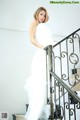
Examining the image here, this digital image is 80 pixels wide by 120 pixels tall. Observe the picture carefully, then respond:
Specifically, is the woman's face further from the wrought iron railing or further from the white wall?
the white wall

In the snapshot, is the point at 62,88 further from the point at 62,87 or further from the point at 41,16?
the point at 41,16

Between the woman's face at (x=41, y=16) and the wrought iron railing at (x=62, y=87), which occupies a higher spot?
the woman's face at (x=41, y=16)

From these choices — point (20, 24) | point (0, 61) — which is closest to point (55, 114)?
point (0, 61)

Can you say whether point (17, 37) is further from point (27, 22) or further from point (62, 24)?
point (62, 24)

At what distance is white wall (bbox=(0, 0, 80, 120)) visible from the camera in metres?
4.47

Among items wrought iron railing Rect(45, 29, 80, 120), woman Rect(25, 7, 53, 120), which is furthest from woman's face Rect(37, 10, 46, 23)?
wrought iron railing Rect(45, 29, 80, 120)

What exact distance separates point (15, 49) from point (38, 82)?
4.80 ft

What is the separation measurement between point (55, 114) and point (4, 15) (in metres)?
2.54

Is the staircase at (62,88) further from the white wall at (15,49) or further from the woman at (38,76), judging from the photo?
the white wall at (15,49)

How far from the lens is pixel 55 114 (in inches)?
118

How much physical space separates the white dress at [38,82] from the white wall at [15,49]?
0.94 meters

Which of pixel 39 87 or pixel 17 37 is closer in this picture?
pixel 39 87

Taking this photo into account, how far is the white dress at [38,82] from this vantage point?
327 centimetres

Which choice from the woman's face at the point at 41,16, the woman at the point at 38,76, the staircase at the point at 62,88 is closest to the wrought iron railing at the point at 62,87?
the staircase at the point at 62,88
